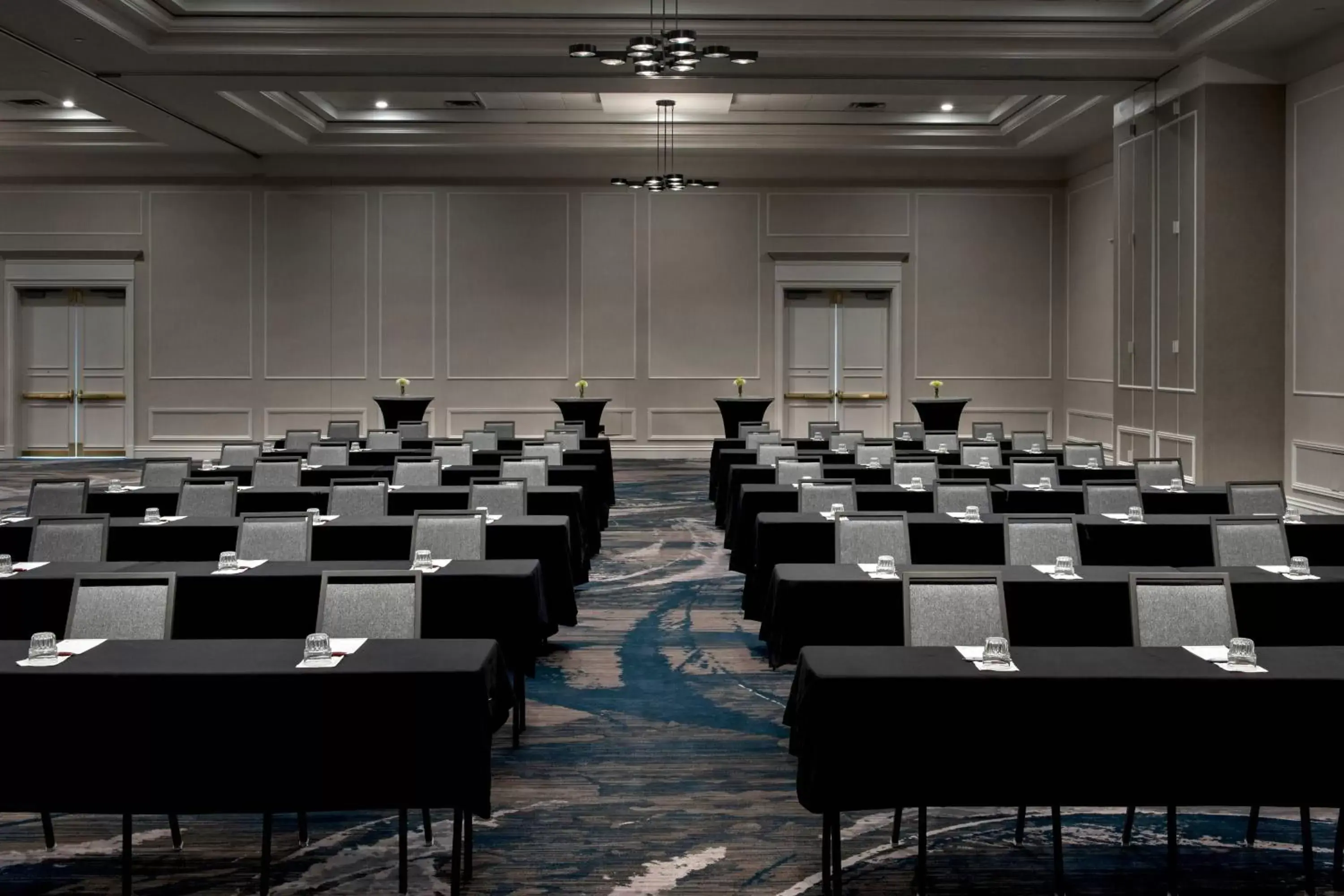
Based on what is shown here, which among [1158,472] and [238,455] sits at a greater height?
[238,455]

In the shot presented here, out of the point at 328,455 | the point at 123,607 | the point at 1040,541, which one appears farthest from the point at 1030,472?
the point at 123,607

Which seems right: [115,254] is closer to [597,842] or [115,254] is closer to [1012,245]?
[1012,245]

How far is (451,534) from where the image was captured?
603 centimetres

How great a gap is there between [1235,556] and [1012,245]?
14.6 meters

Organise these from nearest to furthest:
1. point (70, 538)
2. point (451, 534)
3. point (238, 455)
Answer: point (451, 534), point (70, 538), point (238, 455)

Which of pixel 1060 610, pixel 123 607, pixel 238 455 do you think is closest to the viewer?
pixel 123 607

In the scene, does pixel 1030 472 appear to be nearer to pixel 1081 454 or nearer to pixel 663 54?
pixel 1081 454

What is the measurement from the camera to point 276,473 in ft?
30.6

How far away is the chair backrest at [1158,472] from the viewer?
9.23 meters

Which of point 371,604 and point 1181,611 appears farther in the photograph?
point 371,604

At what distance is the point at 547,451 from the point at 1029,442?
543 centimetres

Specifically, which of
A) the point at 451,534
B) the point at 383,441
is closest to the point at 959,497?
the point at 451,534

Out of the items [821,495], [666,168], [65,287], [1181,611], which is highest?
[666,168]

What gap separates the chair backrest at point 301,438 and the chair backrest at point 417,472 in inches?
153
